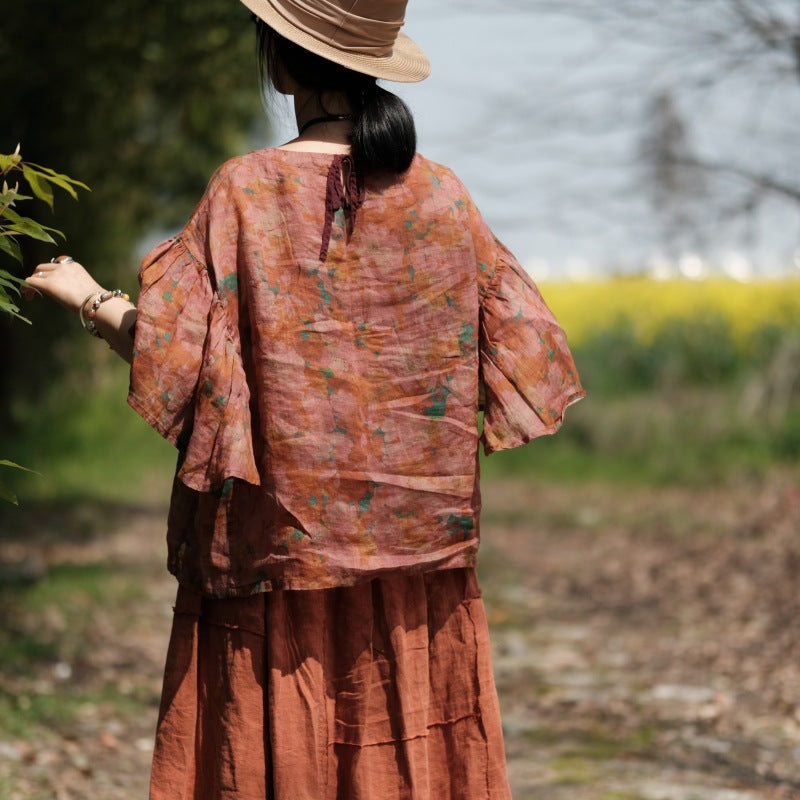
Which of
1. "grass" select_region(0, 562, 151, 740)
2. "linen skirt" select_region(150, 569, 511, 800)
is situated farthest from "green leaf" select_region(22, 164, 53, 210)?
"grass" select_region(0, 562, 151, 740)

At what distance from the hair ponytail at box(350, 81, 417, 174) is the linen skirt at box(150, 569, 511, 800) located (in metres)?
0.77

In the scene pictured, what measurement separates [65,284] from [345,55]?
659 mm

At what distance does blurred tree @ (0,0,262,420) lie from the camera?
562 centimetres

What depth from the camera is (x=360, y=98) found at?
233 centimetres

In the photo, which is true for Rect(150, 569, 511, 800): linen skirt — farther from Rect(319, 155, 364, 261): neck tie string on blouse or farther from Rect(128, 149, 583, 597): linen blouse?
Rect(319, 155, 364, 261): neck tie string on blouse

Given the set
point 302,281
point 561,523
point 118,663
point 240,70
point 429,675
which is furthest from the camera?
point 561,523

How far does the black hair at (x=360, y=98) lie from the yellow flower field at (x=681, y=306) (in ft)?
34.2

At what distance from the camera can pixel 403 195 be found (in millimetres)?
2273

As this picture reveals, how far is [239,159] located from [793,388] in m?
9.40

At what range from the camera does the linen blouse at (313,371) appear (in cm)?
219

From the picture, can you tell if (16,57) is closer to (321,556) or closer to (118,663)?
(118,663)

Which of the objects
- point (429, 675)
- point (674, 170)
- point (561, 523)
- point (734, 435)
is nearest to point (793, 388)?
point (734, 435)

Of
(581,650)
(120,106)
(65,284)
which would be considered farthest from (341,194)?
(120,106)

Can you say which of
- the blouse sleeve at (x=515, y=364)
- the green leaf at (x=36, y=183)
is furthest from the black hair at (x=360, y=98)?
the green leaf at (x=36, y=183)
